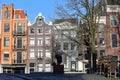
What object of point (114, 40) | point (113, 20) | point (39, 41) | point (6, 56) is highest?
point (113, 20)

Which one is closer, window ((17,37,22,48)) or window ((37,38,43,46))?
window ((37,38,43,46))

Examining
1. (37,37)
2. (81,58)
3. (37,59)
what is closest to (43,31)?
(37,37)

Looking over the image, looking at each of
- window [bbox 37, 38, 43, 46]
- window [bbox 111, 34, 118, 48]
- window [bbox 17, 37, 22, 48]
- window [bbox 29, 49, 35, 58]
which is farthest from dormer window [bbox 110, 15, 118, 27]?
window [bbox 17, 37, 22, 48]

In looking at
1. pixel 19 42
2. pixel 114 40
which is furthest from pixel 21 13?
pixel 114 40

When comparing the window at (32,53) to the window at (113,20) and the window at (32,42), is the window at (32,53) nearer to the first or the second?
the window at (32,42)

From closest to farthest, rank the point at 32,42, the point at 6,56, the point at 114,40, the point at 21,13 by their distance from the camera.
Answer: the point at 114,40 → the point at 32,42 → the point at 6,56 → the point at 21,13

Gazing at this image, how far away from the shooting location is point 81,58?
188 ft

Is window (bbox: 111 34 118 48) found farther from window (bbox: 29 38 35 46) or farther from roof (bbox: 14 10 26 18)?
roof (bbox: 14 10 26 18)

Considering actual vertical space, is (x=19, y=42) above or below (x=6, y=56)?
above

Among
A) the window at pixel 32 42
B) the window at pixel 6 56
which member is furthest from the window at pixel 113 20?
the window at pixel 6 56

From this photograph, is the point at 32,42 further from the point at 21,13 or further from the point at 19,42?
the point at 21,13

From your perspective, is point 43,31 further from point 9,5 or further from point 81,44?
point 81,44

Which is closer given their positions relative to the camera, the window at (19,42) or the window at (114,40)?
the window at (114,40)

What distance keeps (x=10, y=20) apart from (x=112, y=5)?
2315 cm
